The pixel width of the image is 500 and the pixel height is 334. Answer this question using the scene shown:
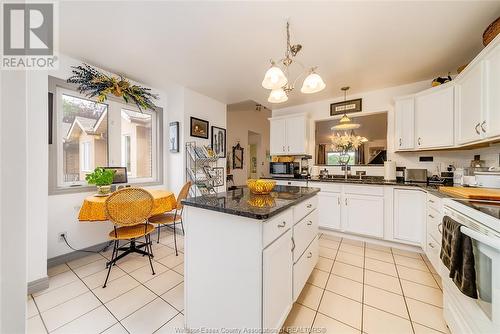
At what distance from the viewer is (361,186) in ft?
9.60

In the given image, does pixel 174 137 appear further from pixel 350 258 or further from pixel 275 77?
pixel 350 258

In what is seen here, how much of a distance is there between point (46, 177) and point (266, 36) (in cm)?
254

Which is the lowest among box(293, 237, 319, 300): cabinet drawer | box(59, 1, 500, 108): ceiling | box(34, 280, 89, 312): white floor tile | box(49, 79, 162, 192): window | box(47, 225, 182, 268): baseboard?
box(34, 280, 89, 312): white floor tile

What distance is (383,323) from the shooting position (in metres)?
1.46

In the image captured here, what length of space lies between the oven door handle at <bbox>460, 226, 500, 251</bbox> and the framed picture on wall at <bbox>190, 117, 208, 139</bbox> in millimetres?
3386

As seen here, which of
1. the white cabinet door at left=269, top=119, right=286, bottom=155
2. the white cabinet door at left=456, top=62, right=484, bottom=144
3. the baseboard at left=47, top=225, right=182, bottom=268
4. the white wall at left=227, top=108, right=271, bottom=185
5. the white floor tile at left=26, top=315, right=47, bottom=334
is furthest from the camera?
the white wall at left=227, top=108, right=271, bottom=185

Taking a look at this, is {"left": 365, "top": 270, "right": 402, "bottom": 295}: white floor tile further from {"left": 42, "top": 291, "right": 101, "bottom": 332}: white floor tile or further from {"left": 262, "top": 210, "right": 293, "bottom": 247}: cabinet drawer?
{"left": 42, "top": 291, "right": 101, "bottom": 332}: white floor tile

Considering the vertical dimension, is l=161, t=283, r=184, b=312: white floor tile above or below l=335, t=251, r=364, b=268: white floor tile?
below

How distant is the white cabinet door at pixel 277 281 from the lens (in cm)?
112

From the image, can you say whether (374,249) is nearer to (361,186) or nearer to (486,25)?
(361,186)

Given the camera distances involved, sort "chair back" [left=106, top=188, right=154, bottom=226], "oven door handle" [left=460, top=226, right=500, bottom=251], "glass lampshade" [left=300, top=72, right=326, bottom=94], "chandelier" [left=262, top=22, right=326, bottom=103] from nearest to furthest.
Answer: "oven door handle" [left=460, top=226, right=500, bottom=251] < "chandelier" [left=262, top=22, right=326, bottom=103] < "glass lampshade" [left=300, top=72, right=326, bottom=94] < "chair back" [left=106, top=188, right=154, bottom=226]

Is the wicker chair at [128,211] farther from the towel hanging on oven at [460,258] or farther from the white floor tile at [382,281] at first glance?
the towel hanging on oven at [460,258]

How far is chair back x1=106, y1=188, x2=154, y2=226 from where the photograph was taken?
1.95m

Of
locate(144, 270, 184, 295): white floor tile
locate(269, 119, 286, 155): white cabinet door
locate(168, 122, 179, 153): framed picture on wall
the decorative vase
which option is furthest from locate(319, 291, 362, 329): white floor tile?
locate(168, 122, 179, 153): framed picture on wall
